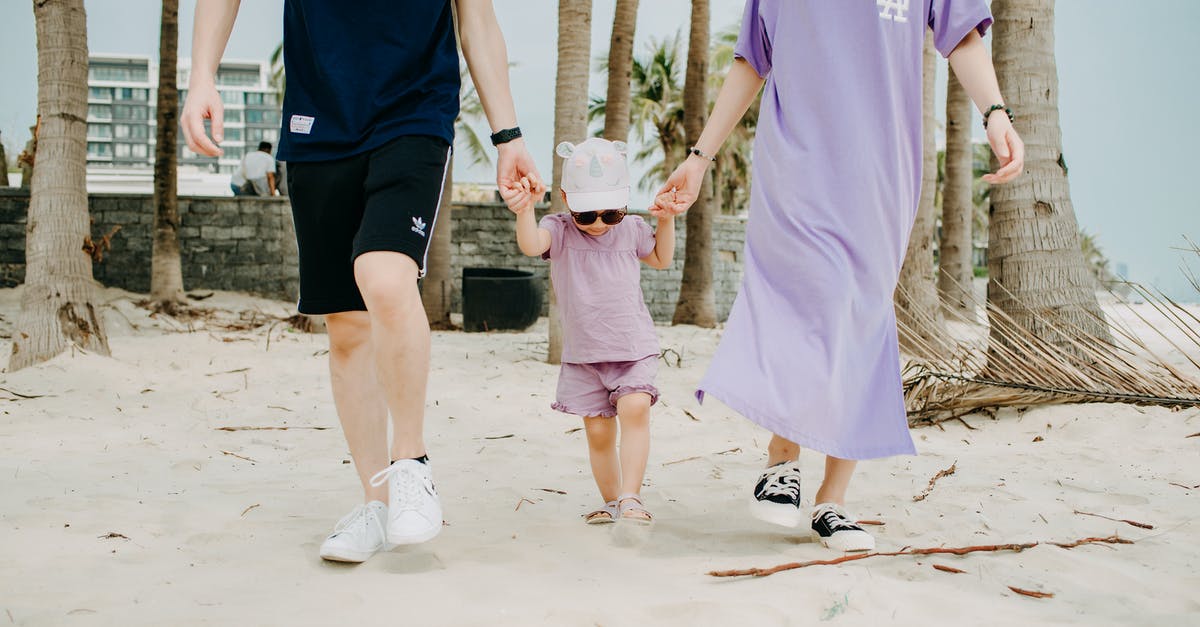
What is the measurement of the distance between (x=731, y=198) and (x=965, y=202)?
80.9 feet

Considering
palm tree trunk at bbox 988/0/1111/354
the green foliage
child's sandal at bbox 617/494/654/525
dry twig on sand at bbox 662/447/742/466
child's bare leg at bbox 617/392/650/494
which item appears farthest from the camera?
the green foliage

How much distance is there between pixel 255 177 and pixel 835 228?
41.3ft

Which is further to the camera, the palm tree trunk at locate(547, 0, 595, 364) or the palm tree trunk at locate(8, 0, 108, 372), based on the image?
the palm tree trunk at locate(547, 0, 595, 364)

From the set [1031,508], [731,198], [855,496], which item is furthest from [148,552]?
[731,198]

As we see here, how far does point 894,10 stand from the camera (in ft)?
8.25

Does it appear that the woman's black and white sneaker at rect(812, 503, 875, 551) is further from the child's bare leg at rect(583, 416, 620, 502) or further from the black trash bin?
the black trash bin

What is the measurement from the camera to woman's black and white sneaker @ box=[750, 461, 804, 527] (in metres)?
2.55

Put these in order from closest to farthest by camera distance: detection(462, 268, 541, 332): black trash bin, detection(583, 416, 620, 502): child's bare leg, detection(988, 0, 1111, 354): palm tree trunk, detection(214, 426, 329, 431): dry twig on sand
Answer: detection(583, 416, 620, 502): child's bare leg
detection(214, 426, 329, 431): dry twig on sand
detection(988, 0, 1111, 354): palm tree trunk
detection(462, 268, 541, 332): black trash bin

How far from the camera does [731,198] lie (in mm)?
35750

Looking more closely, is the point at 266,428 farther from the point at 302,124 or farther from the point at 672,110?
the point at 672,110

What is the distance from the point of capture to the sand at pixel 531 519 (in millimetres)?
2047

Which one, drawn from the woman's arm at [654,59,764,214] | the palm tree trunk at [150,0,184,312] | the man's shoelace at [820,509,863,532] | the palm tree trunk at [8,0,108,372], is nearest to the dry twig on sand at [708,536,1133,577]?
the man's shoelace at [820,509,863,532]

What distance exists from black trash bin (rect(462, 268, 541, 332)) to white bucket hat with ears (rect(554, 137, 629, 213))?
7499 millimetres

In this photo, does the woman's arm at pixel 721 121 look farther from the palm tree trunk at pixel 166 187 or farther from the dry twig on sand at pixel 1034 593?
the palm tree trunk at pixel 166 187
